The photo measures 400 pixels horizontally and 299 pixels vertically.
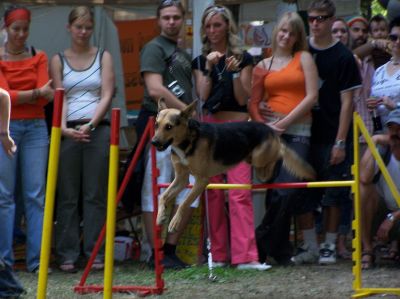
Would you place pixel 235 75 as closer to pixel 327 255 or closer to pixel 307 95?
pixel 307 95

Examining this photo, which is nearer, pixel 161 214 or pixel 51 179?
pixel 51 179

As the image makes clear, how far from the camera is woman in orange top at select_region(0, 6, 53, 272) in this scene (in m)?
8.09

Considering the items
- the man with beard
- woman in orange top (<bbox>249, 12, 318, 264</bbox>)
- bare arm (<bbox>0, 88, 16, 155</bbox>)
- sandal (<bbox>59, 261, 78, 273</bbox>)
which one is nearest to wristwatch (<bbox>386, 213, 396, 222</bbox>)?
woman in orange top (<bbox>249, 12, 318, 264</bbox>)

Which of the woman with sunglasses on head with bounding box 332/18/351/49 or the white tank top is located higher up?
the woman with sunglasses on head with bounding box 332/18/351/49

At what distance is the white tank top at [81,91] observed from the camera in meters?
8.27

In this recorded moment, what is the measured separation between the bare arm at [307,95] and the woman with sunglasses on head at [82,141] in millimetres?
1534

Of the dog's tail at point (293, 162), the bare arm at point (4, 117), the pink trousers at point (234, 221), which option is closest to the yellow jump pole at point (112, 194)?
the bare arm at point (4, 117)

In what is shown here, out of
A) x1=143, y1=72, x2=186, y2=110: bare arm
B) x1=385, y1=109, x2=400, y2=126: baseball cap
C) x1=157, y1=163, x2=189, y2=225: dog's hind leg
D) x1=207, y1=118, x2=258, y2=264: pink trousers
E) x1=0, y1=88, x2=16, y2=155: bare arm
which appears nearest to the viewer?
x1=157, y1=163, x2=189, y2=225: dog's hind leg

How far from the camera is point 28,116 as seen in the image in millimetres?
8133

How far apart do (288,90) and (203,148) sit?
2000 millimetres

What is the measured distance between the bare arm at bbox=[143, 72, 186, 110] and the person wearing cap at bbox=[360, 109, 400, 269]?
1.63 metres

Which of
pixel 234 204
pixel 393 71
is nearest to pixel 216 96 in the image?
pixel 234 204

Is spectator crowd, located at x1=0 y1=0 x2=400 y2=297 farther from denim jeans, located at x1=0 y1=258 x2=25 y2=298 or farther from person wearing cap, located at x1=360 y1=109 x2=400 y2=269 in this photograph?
denim jeans, located at x1=0 y1=258 x2=25 y2=298

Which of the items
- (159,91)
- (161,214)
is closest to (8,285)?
(161,214)
